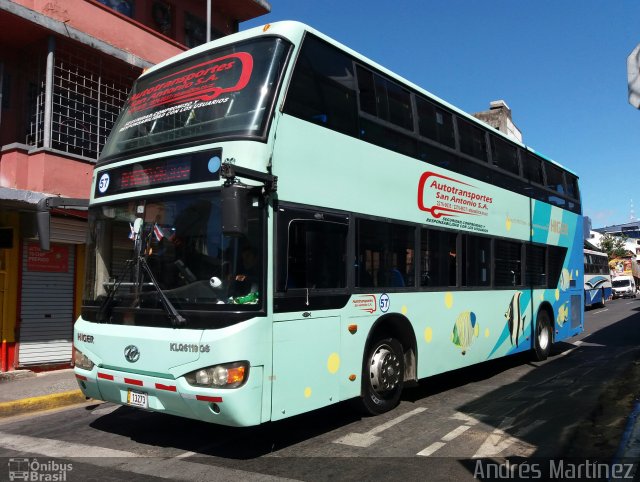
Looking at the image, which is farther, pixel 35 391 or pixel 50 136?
pixel 50 136

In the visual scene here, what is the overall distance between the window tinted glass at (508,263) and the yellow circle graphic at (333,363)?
457 centimetres

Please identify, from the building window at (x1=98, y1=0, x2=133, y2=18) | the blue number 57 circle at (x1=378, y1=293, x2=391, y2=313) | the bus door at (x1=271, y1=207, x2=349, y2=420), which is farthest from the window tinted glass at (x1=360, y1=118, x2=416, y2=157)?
the building window at (x1=98, y1=0, x2=133, y2=18)

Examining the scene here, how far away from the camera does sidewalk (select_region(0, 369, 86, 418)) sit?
790 cm

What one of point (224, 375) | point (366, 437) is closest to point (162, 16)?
point (224, 375)

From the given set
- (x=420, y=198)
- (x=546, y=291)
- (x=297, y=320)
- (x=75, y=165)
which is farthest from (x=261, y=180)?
(x=546, y=291)

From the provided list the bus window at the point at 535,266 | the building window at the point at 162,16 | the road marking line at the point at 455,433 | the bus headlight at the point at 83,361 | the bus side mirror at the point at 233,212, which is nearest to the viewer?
the bus side mirror at the point at 233,212

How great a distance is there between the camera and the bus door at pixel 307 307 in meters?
5.17

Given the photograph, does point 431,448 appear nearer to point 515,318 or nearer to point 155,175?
point 155,175

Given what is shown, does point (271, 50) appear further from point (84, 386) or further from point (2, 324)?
point (2, 324)

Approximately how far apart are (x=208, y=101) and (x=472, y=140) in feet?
16.9

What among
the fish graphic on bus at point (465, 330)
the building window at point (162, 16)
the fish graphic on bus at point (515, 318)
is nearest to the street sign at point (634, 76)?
the fish graphic on bus at point (465, 330)

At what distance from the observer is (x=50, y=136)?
1047 centimetres

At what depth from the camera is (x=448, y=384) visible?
9094mm

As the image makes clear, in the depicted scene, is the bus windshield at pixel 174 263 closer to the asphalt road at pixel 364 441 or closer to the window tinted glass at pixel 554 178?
the asphalt road at pixel 364 441
